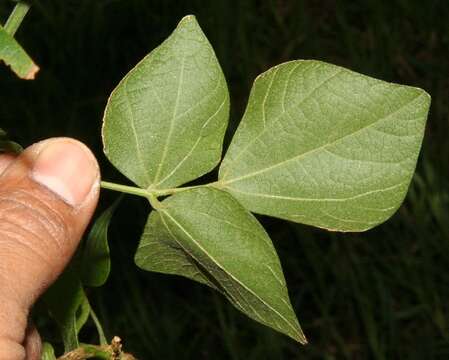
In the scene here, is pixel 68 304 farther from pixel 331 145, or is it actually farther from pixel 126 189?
pixel 331 145

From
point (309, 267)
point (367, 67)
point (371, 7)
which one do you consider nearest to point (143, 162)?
point (309, 267)

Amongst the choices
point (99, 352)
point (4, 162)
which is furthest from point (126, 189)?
point (4, 162)

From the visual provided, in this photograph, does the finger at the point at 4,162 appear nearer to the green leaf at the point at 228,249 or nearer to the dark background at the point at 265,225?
the green leaf at the point at 228,249

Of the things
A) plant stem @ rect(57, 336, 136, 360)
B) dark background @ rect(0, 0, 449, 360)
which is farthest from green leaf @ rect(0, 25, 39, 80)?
dark background @ rect(0, 0, 449, 360)

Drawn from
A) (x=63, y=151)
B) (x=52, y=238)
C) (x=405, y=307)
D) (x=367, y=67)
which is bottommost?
(x=405, y=307)

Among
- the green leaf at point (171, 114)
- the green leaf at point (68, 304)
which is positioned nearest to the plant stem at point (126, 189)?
the green leaf at point (171, 114)

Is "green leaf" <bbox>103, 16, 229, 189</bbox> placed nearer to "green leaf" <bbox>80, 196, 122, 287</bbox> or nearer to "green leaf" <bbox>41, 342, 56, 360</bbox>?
"green leaf" <bbox>80, 196, 122, 287</bbox>

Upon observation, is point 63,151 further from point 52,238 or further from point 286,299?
point 286,299
